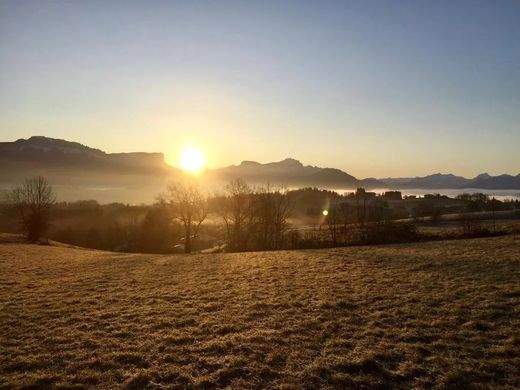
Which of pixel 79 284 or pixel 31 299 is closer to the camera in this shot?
pixel 31 299

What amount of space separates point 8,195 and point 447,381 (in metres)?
97.7

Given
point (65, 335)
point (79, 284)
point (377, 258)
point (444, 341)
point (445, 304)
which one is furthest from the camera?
point (377, 258)

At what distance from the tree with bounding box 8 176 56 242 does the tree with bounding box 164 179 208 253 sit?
28376mm

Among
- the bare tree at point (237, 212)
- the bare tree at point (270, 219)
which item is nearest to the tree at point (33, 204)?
the bare tree at point (237, 212)

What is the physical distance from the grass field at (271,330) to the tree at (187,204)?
40034 millimetres

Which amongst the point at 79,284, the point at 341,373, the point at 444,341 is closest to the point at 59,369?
the point at 341,373

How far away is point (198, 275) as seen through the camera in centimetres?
2391

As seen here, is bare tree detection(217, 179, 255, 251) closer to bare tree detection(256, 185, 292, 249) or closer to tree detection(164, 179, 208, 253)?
bare tree detection(256, 185, 292, 249)

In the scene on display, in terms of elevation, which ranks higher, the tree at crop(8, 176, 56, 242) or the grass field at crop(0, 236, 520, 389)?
the tree at crop(8, 176, 56, 242)

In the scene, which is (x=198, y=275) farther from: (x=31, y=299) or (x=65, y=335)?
(x=65, y=335)

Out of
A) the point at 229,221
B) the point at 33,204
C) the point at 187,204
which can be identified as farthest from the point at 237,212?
the point at 33,204

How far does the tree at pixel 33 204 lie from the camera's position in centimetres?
7075

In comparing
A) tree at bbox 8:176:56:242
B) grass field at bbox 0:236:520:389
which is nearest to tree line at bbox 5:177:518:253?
tree at bbox 8:176:56:242

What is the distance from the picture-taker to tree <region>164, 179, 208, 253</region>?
6252 centimetres
